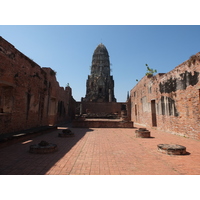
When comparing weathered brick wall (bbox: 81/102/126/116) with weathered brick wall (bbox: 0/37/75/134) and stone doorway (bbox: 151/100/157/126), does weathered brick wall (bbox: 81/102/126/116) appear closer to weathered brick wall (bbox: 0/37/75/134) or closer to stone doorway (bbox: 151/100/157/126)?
stone doorway (bbox: 151/100/157/126)

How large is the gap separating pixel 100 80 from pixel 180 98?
39352mm

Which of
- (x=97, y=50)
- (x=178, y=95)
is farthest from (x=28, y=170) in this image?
(x=97, y=50)

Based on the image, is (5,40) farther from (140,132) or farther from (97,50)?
(97,50)

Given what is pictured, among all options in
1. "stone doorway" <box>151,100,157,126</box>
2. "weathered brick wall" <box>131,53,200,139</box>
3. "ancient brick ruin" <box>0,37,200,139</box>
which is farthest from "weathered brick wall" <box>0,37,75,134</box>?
"stone doorway" <box>151,100,157,126</box>

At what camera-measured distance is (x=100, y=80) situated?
155ft

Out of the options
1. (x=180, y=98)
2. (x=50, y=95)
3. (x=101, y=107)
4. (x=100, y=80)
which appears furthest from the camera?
(x=100, y=80)

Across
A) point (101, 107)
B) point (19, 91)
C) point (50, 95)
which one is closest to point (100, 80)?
point (101, 107)

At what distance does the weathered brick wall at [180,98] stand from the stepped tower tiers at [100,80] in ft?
99.0

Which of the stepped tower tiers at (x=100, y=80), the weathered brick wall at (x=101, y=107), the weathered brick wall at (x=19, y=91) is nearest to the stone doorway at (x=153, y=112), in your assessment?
the weathered brick wall at (x=19, y=91)

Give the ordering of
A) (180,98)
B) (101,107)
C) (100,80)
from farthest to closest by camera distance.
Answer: (100,80), (101,107), (180,98)

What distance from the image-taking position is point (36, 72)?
383 inches

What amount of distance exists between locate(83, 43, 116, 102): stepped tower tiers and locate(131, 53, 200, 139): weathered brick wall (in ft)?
99.0

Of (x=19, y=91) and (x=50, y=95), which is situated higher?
(x=50, y=95)

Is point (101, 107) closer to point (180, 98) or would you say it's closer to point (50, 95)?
point (50, 95)
